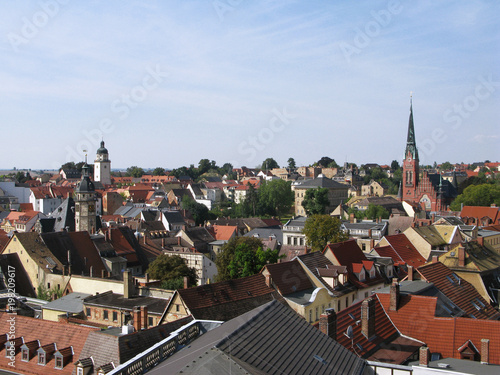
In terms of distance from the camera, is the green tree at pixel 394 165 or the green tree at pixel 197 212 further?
the green tree at pixel 394 165

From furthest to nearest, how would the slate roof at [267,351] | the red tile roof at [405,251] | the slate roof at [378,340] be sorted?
the red tile roof at [405,251]
the slate roof at [378,340]
the slate roof at [267,351]

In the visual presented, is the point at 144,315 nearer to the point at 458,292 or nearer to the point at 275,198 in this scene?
the point at 458,292

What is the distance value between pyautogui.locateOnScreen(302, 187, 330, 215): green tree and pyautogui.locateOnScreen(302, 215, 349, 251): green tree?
34.2 metres

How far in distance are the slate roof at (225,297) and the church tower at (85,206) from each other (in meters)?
39.7

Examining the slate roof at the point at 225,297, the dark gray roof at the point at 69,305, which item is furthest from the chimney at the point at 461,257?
the dark gray roof at the point at 69,305

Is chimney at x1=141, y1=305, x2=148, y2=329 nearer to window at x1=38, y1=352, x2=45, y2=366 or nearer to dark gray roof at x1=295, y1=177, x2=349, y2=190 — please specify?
window at x1=38, y1=352, x2=45, y2=366

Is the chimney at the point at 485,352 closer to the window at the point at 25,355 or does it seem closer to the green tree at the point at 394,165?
the window at the point at 25,355

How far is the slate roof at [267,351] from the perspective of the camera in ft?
28.2

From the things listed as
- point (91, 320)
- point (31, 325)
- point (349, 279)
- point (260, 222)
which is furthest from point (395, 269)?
point (260, 222)

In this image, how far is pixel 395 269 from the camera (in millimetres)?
35156

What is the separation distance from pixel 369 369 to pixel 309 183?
3533 inches

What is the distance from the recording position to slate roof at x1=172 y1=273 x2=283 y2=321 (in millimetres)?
21828

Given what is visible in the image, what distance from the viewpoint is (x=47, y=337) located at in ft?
62.2

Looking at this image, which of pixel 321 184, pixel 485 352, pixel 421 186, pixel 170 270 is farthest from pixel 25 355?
pixel 321 184
